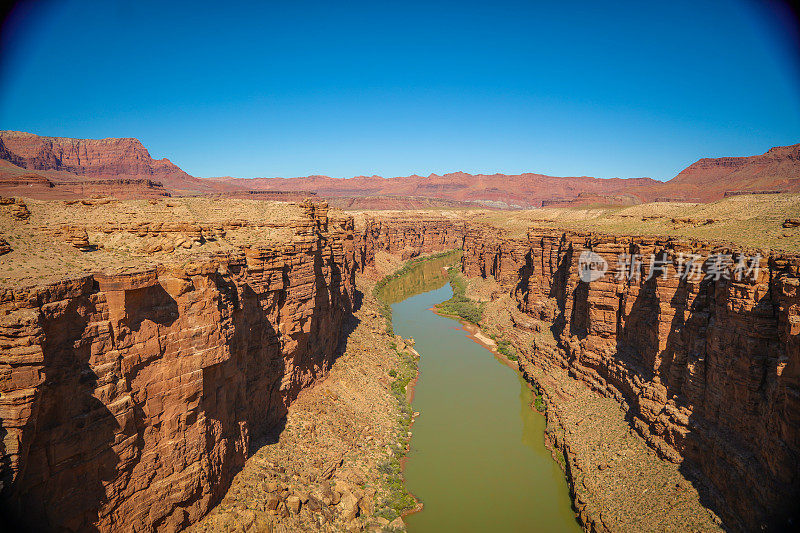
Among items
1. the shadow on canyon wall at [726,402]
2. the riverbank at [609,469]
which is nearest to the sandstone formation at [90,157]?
the riverbank at [609,469]

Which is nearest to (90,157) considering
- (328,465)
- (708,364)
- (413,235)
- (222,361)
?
(413,235)

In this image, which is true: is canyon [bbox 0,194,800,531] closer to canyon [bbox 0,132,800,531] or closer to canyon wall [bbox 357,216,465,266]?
canyon [bbox 0,132,800,531]

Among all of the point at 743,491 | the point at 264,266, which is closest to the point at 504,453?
the point at 743,491

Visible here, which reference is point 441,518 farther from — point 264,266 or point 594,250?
point 594,250

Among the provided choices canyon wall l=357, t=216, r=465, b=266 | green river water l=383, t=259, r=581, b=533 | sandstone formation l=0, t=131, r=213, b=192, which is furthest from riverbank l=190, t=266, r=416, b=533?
sandstone formation l=0, t=131, r=213, b=192

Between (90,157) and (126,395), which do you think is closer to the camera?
(126,395)

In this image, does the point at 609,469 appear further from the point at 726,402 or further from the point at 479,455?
the point at 479,455
